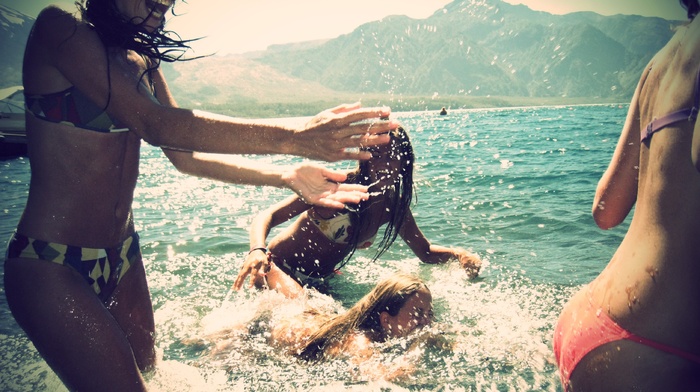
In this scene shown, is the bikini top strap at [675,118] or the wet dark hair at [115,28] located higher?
the wet dark hair at [115,28]

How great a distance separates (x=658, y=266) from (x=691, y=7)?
3.58 feet

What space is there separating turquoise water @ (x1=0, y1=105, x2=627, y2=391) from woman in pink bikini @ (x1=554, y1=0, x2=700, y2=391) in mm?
1757

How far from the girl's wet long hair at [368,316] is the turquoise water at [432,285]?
0.57 ft

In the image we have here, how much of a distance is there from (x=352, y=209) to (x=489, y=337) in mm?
1762

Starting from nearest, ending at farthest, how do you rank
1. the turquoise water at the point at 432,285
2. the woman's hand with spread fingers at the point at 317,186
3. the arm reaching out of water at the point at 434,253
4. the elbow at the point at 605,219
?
the woman's hand with spread fingers at the point at 317,186
the elbow at the point at 605,219
the turquoise water at the point at 432,285
the arm reaching out of water at the point at 434,253

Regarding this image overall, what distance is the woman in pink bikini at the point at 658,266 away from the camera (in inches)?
60.2

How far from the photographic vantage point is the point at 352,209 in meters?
4.19

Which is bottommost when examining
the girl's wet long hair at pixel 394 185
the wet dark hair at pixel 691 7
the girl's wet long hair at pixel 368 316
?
the girl's wet long hair at pixel 368 316

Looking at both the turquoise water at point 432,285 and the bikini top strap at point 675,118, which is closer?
Answer: the bikini top strap at point 675,118

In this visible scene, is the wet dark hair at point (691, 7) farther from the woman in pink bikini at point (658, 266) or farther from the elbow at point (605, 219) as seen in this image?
the elbow at point (605, 219)

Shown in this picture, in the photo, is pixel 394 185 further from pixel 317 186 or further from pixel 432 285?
pixel 317 186

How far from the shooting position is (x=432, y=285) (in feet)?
17.9

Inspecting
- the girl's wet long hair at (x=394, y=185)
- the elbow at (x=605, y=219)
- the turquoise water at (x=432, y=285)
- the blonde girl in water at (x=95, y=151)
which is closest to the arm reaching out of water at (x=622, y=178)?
the elbow at (x=605, y=219)

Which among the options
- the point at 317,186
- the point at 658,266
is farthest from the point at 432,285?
the point at 658,266
